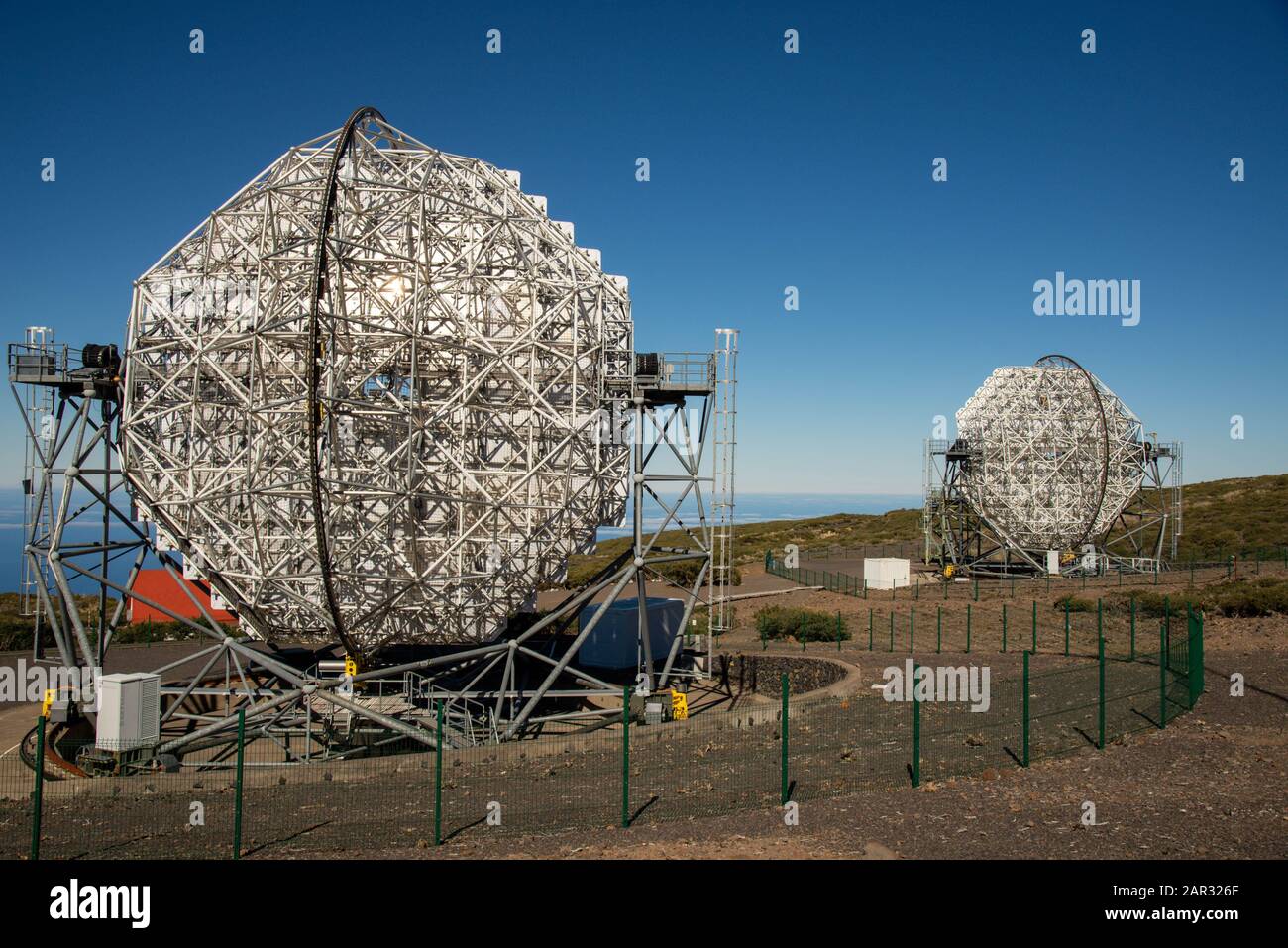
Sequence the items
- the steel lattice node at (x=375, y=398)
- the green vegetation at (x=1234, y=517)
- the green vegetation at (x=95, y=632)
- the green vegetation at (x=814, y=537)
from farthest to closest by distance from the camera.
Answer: the green vegetation at (x=814, y=537) < the green vegetation at (x=1234, y=517) < the green vegetation at (x=95, y=632) < the steel lattice node at (x=375, y=398)

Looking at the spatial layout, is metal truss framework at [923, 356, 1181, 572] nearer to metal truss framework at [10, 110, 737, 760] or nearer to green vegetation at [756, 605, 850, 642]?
green vegetation at [756, 605, 850, 642]

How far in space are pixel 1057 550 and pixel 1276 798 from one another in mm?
31515

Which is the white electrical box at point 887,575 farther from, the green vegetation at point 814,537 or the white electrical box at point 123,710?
the white electrical box at point 123,710

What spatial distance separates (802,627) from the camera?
3003 centimetres

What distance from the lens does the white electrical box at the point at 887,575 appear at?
133ft

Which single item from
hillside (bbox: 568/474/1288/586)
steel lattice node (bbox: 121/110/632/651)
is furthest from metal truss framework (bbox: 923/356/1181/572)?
steel lattice node (bbox: 121/110/632/651)

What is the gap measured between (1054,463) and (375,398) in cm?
3320

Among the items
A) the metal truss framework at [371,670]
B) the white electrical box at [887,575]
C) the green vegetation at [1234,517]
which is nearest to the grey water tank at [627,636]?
the metal truss framework at [371,670]

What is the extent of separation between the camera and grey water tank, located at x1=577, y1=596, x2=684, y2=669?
26.1 metres

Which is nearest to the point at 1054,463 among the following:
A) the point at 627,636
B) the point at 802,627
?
the point at 802,627

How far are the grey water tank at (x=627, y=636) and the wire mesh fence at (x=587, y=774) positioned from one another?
195 inches

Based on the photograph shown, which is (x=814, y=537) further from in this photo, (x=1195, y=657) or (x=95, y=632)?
(x=1195, y=657)
